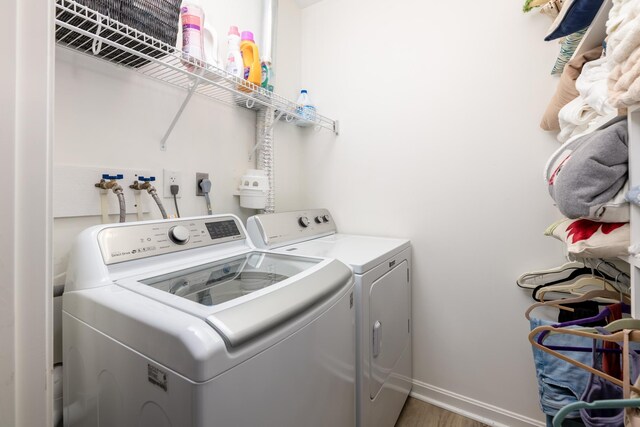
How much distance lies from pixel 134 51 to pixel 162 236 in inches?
28.0

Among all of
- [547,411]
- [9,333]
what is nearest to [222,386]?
[9,333]

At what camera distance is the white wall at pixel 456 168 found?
1.57 meters

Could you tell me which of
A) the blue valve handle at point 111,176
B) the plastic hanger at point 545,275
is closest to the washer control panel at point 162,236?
the blue valve handle at point 111,176

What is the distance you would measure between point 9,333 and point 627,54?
1.42 meters

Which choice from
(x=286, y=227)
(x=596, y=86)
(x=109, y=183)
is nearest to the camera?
(x=596, y=86)

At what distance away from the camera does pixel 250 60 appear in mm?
1585

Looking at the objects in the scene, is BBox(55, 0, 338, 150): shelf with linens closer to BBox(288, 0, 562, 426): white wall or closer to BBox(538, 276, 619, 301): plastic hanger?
BBox(288, 0, 562, 426): white wall

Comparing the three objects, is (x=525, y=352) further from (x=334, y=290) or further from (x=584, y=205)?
(x=334, y=290)

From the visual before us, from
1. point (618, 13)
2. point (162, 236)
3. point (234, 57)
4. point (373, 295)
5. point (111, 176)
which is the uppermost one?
point (234, 57)

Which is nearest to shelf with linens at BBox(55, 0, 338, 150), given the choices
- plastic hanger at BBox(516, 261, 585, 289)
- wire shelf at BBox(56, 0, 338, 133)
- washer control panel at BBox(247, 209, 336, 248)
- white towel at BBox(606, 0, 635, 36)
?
wire shelf at BBox(56, 0, 338, 133)

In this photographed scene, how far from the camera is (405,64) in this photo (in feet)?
6.25

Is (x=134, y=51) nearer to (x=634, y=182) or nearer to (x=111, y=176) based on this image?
(x=111, y=176)

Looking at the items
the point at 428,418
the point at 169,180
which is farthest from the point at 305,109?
the point at 428,418

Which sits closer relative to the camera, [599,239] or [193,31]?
[599,239]
